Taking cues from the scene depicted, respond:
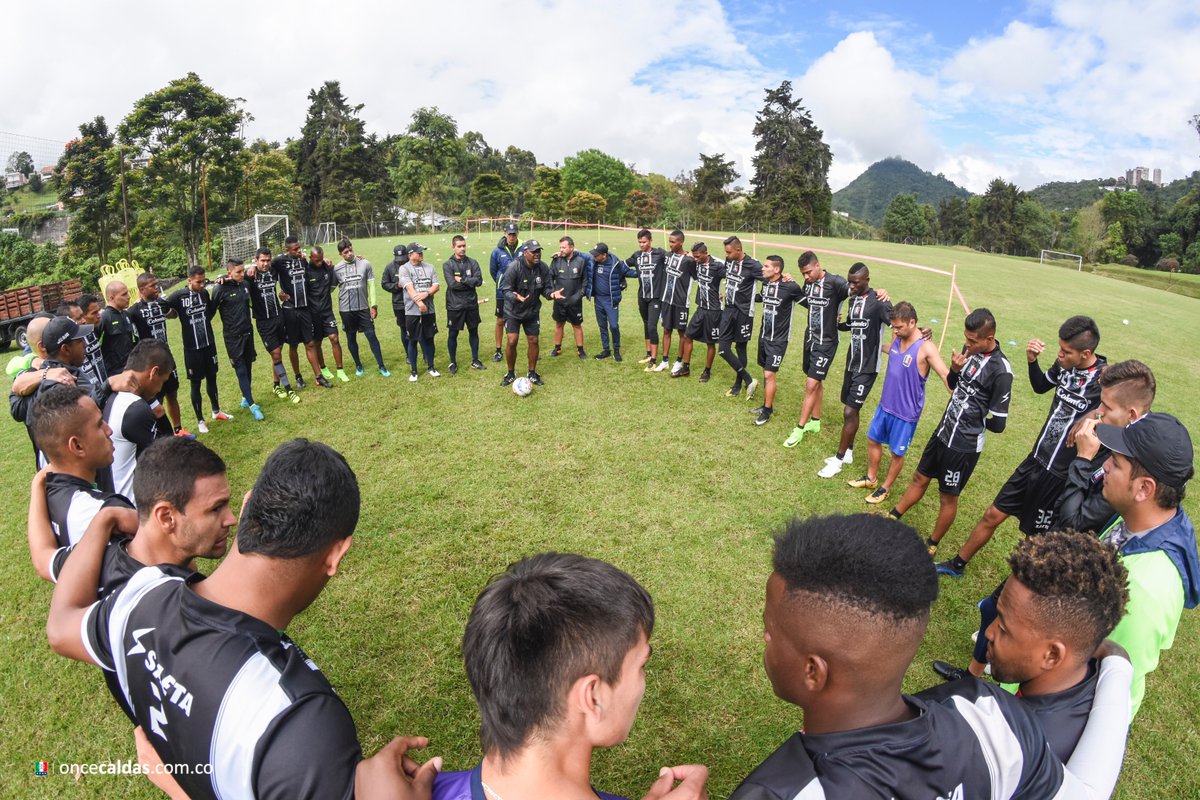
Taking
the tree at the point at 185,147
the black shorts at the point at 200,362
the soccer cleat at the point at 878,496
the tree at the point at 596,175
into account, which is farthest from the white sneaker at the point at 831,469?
the tree at the point at 596,175

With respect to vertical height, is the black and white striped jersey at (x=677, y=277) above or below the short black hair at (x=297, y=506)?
above

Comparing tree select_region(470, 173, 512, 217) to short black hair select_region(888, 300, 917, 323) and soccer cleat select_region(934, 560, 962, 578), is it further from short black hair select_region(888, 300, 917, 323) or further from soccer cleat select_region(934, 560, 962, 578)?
soccer cleat select_region(934, 560, 962, 578)

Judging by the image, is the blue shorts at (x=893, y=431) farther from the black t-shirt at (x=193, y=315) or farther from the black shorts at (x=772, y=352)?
the black t-shirt at (x=193, y=315)

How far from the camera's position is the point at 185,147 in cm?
3159

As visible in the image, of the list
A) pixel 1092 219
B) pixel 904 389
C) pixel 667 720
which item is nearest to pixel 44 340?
pixel 667 720

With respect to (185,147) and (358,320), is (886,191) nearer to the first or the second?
(185,147)

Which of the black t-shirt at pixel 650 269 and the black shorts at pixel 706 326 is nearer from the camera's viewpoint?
the black shorts at pixel 706 326

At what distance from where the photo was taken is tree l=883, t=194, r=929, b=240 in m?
78.4

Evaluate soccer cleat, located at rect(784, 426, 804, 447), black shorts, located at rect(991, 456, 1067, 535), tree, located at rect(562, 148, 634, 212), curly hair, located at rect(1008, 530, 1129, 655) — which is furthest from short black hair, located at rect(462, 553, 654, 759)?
tree, located at rect(562, 148, 634, 212)

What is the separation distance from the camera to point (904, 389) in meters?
5.43

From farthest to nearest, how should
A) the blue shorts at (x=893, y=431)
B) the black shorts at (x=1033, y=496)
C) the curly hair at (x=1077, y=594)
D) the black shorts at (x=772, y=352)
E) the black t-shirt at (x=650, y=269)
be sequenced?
the black t-shirt at (x=650, y=269) → the black shorts at (x=772, y=352) → the blue shorts at (x=893, y=431) → the black shorts at (x=1033, y=496) → the curly hair at (x=1077, y=594)

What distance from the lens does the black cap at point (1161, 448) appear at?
2.28 m

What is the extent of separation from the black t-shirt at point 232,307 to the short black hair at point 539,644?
8.12m

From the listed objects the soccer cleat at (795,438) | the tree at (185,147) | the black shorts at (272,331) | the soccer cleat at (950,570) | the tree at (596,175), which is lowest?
the soccer cleat at (950,570)
